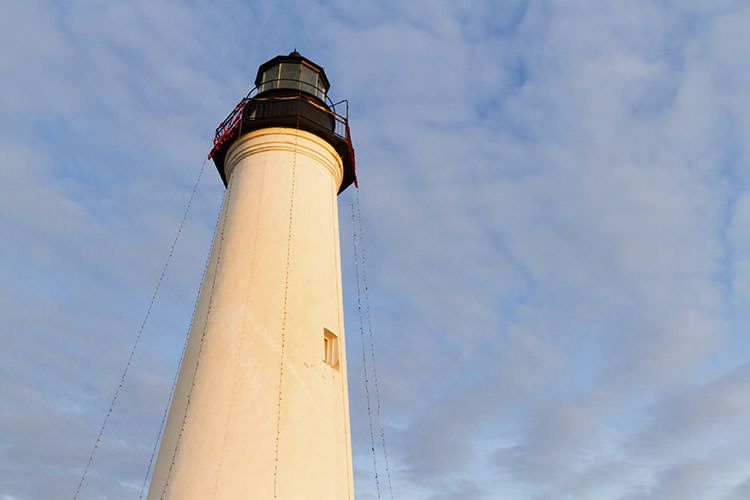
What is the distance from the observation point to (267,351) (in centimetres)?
1152

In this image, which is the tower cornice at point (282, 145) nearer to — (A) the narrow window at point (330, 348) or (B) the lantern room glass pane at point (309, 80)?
(B) the lantern room glass pane at point (309, 80)

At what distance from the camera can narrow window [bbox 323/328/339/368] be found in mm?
12406

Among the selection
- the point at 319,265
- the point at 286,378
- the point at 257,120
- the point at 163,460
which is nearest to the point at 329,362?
the point at 286,378

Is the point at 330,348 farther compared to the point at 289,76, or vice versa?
the point at 289,76

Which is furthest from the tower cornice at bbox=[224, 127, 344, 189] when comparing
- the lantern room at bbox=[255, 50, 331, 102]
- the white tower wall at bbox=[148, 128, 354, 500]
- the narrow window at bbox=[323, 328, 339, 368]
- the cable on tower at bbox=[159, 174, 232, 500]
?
the narrow window at bbox=[323, 328, 339, 368]

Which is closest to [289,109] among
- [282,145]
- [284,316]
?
[282,145]

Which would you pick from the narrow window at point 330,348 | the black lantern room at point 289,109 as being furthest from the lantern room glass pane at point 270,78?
the narrow window at point 330,348

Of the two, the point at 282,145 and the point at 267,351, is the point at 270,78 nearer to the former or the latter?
the point at 282,145

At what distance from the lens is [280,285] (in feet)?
40.3

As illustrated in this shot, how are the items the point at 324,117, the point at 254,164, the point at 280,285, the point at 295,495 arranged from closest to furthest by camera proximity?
the point at 295,495
the point at 280,285
the point at 254,164
the point at 324,117

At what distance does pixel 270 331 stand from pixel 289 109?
554 cm

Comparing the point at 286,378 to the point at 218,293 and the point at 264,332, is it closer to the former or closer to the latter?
the point at 264,332

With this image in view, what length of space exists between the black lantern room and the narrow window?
4.73m

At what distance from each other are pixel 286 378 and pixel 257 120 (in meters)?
6.16
